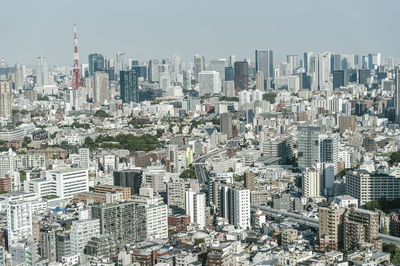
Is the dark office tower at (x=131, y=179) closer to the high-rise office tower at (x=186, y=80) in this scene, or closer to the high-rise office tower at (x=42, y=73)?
the high-rise office tower at (x=186, y=80)

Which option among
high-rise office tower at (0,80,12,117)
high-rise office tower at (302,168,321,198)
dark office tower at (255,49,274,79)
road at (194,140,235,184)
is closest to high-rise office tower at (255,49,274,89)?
dark office tower at (255,49,274,79)

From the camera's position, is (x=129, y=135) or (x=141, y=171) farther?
(x=129, y=135)

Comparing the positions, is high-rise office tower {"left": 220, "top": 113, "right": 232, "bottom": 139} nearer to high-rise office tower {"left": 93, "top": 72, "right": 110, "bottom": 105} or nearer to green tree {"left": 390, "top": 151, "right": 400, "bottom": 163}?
green tree {"left": 390, "top": 151, "right": 400, "bottom": 163}

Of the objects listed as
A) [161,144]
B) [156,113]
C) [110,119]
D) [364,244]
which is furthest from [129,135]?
[364,244]

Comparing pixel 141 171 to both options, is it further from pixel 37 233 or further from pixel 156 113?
pixel 156 113

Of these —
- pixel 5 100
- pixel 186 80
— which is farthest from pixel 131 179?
pixel 186 80
